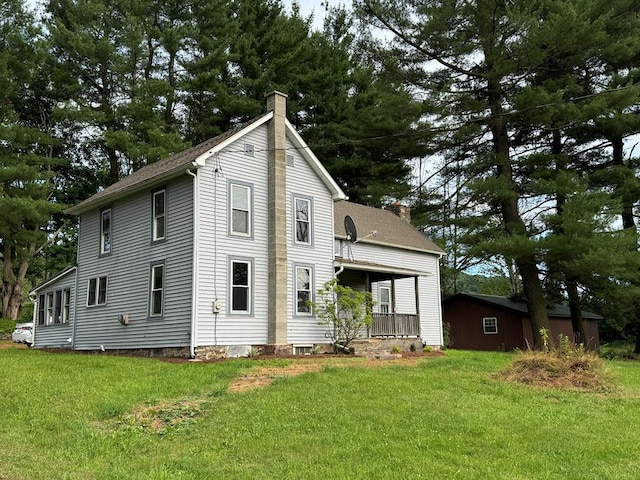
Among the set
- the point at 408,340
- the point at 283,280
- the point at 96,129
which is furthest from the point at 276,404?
the point at 96,129

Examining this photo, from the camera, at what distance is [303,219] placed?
703 inches

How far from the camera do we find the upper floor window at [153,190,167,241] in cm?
1638

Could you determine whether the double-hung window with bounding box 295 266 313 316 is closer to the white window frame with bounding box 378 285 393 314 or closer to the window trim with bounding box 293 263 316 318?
the window trim with bounding box 293 263 316 318

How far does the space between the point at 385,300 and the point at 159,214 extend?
30.6ft

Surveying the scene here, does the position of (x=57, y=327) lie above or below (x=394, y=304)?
below

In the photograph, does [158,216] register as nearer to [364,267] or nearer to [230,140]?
[230,140]

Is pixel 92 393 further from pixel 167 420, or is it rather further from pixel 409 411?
pixel 409 411

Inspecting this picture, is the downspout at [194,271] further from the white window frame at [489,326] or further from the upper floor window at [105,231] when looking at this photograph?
the white window frame at [489,326]

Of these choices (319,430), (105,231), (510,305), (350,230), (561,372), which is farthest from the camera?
(510,305)

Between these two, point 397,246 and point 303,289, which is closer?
point 303,289

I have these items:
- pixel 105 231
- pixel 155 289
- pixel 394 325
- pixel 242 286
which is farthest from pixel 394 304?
pixel 105 231

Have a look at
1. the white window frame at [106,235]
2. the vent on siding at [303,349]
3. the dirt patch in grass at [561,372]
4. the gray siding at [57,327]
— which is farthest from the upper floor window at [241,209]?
the dirt patch in grass at [561,372]

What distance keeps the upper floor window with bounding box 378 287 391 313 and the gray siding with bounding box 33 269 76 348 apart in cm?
1076

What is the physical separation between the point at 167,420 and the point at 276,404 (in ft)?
5.26
